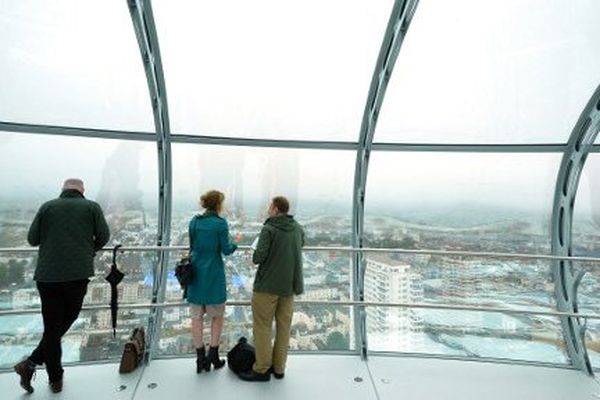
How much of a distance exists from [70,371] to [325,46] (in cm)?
381

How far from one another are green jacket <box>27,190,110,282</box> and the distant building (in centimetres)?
265

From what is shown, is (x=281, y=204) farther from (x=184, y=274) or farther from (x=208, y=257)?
(x=184, y=274)

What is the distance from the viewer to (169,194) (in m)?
4.42

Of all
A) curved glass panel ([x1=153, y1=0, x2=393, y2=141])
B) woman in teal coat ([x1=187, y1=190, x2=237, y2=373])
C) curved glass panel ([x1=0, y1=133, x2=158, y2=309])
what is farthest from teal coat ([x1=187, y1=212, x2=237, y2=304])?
curved glass panel ([x1=153, y1=0, x2=393, y2=141])

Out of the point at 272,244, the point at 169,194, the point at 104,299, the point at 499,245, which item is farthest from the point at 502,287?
the point at 104,299

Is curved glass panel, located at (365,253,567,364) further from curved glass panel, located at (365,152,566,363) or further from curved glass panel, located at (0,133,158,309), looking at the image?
curved glass panel, located at (0,133,158,309)

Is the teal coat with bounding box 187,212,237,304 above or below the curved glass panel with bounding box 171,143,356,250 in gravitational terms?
below

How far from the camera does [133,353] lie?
3533 millimetres

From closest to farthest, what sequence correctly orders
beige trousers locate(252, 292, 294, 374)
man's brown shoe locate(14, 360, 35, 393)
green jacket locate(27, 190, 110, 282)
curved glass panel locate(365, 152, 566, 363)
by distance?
green jacket locate(27, 190, 110, 282)
man's brown shoe locate(14, 360, 35, 393)
beige trousers locate(252, 292, 294, 374)
curved glass panel locate(365, 152, 566, 363)

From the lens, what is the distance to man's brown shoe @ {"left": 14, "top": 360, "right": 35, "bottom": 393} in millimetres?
2969

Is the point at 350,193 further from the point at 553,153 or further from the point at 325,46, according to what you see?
the point at 553,153

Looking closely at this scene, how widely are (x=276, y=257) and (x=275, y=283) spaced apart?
0.21 meters

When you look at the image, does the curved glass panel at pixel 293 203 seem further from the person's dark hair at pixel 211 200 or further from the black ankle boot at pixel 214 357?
the person's dark hair at pixel 211 200

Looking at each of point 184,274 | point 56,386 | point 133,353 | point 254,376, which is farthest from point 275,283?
point 56,386
